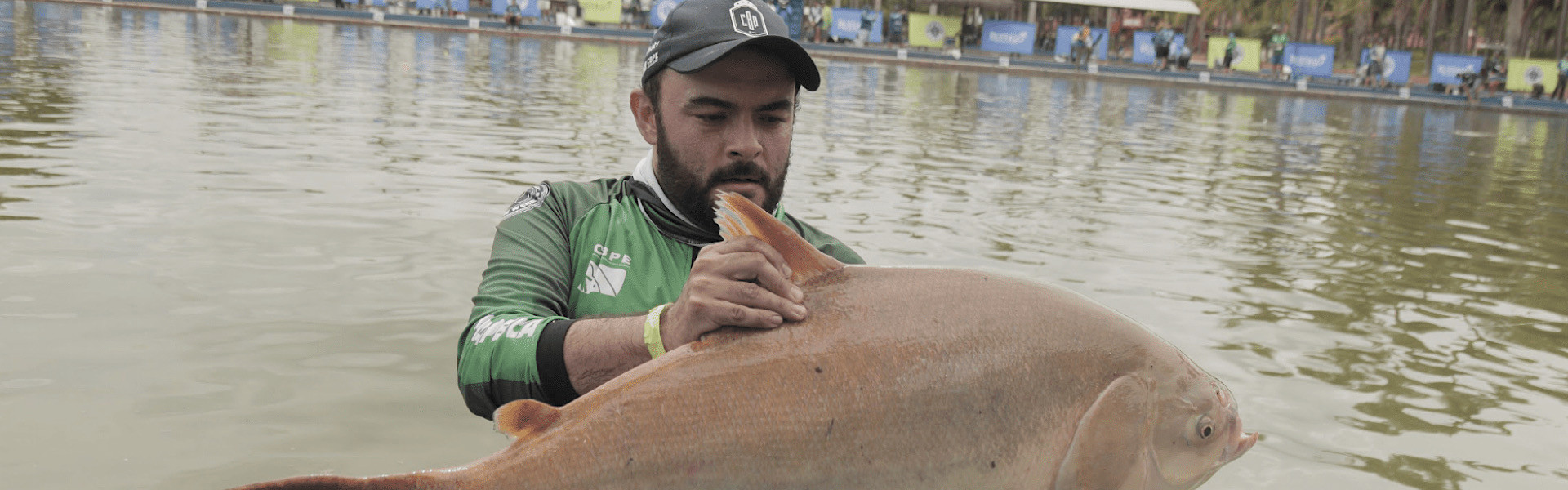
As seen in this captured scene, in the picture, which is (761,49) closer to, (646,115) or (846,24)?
(646,115)

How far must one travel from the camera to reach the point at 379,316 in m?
6.17

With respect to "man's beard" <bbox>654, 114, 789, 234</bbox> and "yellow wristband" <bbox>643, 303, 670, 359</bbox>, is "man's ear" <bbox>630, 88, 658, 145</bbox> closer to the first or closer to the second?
"man's beard" <bbox>654, 114, 789, 234</bbox>

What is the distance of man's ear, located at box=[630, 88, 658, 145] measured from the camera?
2.86 meters

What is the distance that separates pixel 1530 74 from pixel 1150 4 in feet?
42.2

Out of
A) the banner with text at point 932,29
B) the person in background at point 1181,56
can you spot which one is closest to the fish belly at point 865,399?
the person in background at point 1181,56

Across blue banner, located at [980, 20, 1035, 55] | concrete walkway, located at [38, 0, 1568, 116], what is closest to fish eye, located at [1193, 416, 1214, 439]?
concrete walkway, located at [38, 0, 1568, 116]

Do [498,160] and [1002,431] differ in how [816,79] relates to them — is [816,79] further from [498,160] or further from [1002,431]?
[498,160]

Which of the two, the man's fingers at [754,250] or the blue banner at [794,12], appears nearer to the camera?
the man's fingers at [754,250]

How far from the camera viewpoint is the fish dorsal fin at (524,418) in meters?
1.68

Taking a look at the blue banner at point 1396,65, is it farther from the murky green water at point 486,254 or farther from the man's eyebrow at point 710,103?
the man's eyebrow at point 710,103

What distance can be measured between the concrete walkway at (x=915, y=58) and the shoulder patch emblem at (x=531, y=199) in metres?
34.9

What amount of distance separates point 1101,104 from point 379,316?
21.5 metres

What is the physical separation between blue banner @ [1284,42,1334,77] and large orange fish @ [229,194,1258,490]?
41967mm

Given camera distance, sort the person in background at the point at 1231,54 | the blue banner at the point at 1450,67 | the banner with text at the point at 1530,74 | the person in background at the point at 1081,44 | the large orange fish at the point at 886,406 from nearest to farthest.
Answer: the large orange fish at the point at 886,406, the blue banner at the point at 1450,67, the banner with text at the point at 1530,74, the person in background at the point at 1081,44, the person in background at the point at 1231,54
